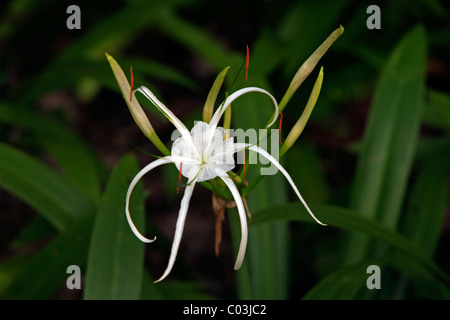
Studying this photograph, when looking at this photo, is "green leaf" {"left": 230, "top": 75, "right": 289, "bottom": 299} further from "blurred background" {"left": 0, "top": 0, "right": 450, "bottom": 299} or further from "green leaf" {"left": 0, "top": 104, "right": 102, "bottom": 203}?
"green leaf" {"left": 0, "top": 104, "right": 102, "bottom": 203}

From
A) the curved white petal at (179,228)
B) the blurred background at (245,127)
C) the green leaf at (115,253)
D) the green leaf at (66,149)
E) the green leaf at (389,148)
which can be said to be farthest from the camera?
the green leaf at (66,149)

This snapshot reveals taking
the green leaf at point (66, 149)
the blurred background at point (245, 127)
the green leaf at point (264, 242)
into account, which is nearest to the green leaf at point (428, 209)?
the blurred background at point (245, 127)

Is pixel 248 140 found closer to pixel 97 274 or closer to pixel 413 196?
pixel 97 274

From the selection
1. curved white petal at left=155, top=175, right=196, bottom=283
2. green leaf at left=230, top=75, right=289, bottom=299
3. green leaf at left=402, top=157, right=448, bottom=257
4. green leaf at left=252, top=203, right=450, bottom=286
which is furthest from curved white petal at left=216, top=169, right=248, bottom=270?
green leaf at left=402, top=157, right=448, bottom=257

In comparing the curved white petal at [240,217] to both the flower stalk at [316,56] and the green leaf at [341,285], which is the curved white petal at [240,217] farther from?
the green leaf at [341,285]

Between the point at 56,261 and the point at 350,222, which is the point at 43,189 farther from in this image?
the point at 350,222

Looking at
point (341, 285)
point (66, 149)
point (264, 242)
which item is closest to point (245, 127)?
point (264, 242)
